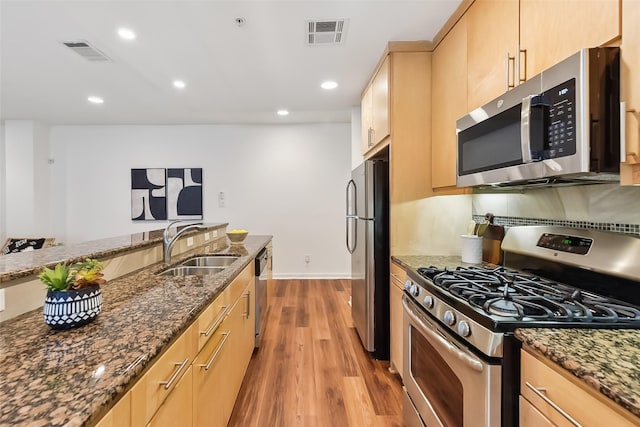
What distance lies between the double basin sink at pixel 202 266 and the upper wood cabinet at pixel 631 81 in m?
2.10

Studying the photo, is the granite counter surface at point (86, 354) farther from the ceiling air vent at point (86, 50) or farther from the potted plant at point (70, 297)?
the ceiling air vent at point (86, 50)

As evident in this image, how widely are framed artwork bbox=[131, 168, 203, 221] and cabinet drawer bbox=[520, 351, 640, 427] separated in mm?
5161

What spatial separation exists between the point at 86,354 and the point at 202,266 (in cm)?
162

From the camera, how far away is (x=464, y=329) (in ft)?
Result: 3.61

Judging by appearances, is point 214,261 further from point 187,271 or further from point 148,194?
point 148,194

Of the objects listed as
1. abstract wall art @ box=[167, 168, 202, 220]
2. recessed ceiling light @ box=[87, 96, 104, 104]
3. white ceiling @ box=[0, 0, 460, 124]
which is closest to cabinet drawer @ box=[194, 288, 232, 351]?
white ceiling @ box=[0, 0, 460, 124]

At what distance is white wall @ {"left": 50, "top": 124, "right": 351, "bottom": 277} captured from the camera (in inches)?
207

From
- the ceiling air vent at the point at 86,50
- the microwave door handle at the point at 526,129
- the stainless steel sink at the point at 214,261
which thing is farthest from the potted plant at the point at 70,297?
the ceiling air vent at the point at 86,50

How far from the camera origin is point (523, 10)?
1.31 meters

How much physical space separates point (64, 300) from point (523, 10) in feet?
6.80

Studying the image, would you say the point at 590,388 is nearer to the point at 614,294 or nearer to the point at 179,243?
the point at 614,294

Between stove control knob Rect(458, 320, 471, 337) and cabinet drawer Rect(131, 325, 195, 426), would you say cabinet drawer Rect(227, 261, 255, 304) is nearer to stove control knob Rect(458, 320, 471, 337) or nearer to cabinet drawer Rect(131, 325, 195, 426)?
cabinet drawer Rect(131, 325, 195, 426)

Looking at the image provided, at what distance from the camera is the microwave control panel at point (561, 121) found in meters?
0.99

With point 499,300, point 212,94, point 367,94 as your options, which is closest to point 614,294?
point 499,300
